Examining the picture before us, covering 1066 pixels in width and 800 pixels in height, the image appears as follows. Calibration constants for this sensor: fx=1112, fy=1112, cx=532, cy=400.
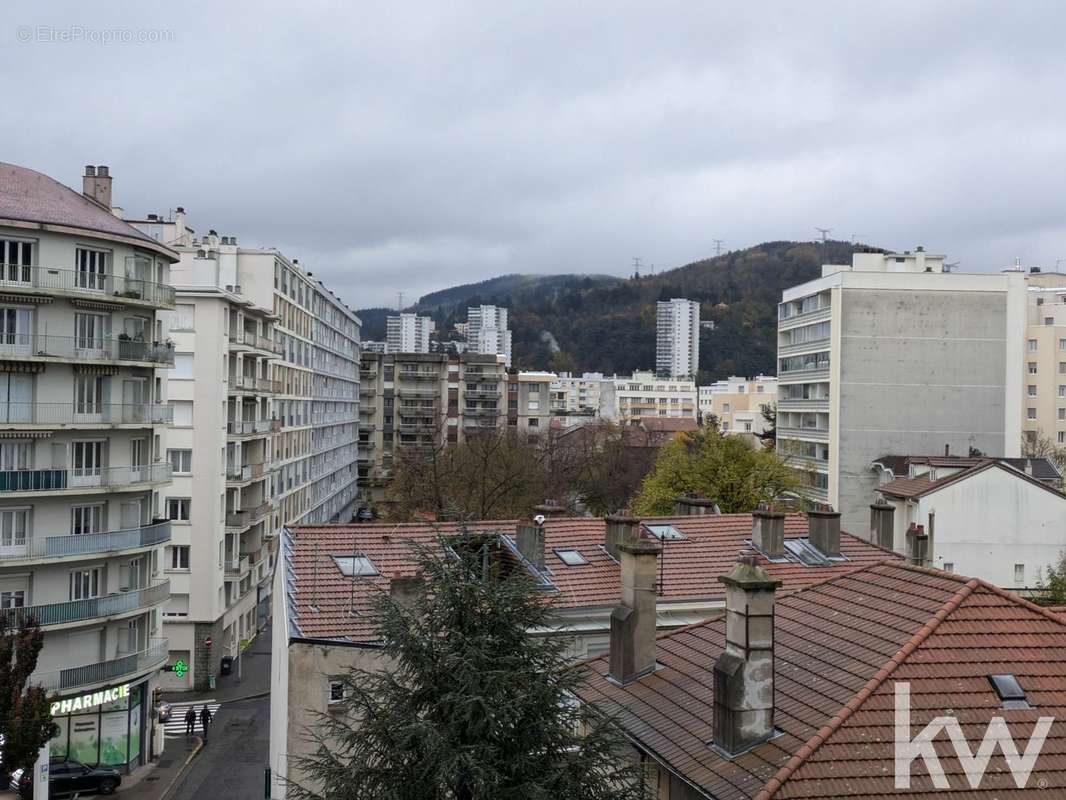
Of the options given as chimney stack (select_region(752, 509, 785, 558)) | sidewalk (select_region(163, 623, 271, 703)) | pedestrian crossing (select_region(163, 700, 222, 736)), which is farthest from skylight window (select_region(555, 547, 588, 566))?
sidewalk (select_region(163, 623, 271, 703))

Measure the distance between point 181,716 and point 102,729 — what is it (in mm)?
7695

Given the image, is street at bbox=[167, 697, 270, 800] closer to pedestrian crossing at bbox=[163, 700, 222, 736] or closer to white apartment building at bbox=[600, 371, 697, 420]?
pedestrian crossing at bbox=[163, 700, 222, 736]

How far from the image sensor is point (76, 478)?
117ft

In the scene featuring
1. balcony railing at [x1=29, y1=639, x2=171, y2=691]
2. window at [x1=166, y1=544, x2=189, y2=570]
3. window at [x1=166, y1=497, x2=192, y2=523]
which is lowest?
balcony railing at [x1=29, y1=639, x2=171, y2=691]

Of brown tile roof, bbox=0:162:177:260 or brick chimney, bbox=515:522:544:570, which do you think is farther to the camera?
brown tile roof, bbox=0:162:177:260

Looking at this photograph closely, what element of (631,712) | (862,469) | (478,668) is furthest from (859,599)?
(862,469)

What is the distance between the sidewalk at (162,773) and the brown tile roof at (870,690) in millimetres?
22657

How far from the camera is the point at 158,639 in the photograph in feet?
132

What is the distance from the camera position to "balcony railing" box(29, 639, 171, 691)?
34.8 metres

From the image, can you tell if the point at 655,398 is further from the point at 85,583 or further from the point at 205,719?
the point at 85,583

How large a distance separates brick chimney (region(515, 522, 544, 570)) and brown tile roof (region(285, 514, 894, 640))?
45 centimetres

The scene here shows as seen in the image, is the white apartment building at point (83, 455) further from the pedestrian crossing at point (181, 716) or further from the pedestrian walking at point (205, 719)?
the pedestrian crossing at point (181, 716)

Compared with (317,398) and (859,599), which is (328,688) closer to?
(859,599)

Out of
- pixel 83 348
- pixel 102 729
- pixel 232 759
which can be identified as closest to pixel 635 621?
pixel 232 759
